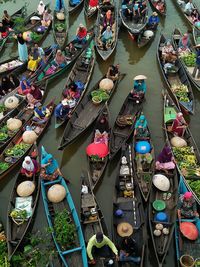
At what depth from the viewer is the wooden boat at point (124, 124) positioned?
47.4 ft

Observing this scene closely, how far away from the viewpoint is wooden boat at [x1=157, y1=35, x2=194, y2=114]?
1614 centimetres

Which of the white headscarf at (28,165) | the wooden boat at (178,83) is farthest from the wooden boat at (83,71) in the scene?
the white headscarf at (28,165)

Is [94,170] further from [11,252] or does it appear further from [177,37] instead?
[177,37]

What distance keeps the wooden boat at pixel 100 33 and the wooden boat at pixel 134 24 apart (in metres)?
0.57

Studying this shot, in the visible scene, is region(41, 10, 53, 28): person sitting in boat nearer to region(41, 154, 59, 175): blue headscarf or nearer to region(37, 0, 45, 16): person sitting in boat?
region(37, 0, 45, 16): person sitting in boat

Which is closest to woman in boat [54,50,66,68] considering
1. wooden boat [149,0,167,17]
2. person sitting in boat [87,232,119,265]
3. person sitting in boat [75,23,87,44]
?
person sitting in boat [75,23,87,44]

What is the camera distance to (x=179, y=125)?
14.3 meters

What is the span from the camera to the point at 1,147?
46.8ft

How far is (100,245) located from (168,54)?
12.6 meters

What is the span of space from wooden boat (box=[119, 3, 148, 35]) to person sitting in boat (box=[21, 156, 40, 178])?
1198cm

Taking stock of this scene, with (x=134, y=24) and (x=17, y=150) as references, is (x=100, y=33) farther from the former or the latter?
(x=17, y=150)

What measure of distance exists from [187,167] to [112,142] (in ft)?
11.7

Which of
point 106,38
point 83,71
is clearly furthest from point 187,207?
point 106,38

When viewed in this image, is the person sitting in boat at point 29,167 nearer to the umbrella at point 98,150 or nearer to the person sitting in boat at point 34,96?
the umbrella at point 98,150
